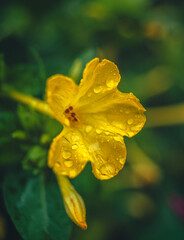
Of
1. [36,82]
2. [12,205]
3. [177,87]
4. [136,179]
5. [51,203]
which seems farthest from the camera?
[177,87]

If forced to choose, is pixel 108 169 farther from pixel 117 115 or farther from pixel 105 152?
pixel 117 115

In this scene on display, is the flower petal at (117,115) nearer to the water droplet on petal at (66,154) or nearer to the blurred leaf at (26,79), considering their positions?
the water droplet on petal at (66,154)

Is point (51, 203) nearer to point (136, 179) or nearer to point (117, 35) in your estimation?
point (136, 179)

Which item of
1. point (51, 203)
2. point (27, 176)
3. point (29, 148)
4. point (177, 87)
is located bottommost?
point (177, 87)

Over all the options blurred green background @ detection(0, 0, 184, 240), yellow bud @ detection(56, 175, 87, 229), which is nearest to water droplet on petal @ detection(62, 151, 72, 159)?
yellow bud @ detection(56, 175, 87, 229)

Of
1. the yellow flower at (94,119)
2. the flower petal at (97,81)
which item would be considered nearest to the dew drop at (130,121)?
the yellow flower at (94,119)

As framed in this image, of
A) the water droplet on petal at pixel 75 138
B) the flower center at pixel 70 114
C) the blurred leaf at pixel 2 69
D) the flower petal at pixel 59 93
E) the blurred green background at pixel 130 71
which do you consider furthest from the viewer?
the blurred green background at pixel 130 71

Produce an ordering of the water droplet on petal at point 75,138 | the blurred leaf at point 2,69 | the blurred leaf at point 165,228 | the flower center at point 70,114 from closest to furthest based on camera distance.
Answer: the water droplet on petal at point 75,138 < the flower center at point 70,114 < the blurred leaf at point 2,69 < the blurred leaf at point 165,228

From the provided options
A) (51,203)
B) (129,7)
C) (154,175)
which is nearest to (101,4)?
(129,7)
